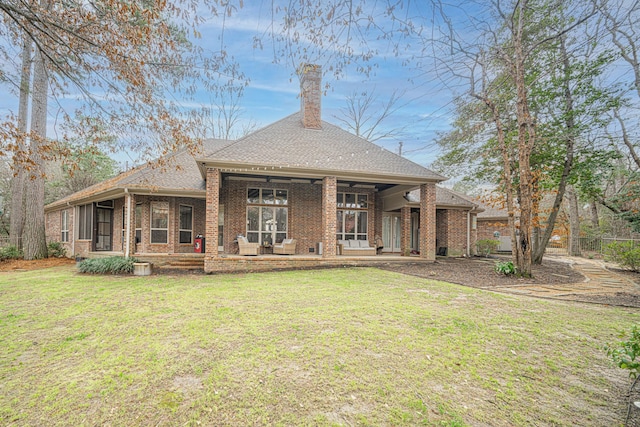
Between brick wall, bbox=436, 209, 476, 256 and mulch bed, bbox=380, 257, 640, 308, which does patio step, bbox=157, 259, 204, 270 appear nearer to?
mulch bed, bbox=380, 257, 640, 308

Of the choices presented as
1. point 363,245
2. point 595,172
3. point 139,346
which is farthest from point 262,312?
point 595,172

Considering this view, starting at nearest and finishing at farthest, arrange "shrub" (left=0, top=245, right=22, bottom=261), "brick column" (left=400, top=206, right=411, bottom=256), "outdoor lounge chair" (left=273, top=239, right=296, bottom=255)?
1. "outdoor lounge chair" (left=273, top=239, right=296, bottom=255)
2. "shrub" (left=0, top=245, right=22, bottom=261)
3. "brick column" (left=400, top=206, right=411, bottom=256)

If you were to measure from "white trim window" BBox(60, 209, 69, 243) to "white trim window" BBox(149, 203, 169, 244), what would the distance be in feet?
24.6

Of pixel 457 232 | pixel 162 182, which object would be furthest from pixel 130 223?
pixel 457 232

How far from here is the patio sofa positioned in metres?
12.9

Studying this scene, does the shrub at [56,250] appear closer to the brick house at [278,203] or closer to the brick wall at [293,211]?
the brick house at [278,203]

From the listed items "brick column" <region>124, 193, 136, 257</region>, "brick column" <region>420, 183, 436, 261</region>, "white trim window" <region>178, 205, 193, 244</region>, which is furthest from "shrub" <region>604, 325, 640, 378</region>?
"white trim window" <region>178, 205, 193, 244</region>

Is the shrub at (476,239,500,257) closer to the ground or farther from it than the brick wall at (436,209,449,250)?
closer to the ground

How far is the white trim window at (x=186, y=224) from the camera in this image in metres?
13.3

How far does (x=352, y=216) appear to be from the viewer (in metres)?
14.5

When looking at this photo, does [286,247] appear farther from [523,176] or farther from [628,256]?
[628,256]

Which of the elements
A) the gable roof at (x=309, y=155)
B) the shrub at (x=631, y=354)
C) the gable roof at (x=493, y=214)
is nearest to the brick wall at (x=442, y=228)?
the gable roof at (x=309, y=155)

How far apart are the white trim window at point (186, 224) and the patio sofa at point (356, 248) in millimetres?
6969

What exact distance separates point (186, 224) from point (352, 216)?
25.8 feet
